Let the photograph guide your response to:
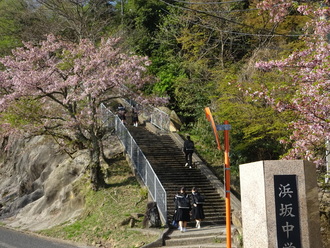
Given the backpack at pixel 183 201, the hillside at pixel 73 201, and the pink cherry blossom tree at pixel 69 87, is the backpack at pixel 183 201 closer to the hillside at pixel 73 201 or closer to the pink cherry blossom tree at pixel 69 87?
the hillside at pixel 73 201

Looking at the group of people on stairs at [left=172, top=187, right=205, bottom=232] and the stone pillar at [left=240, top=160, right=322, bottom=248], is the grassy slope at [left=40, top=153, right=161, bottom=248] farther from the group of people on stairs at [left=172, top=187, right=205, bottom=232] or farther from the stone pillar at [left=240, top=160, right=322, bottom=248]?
the stone pillar at [left=240, top=160, right=322, bottom=248]

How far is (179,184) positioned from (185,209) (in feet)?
13.1

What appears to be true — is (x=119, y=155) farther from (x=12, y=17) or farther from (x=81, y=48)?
(x=12, y=17)

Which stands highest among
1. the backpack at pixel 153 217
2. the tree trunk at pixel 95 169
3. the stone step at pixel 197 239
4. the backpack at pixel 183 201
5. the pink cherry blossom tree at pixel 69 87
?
the pink cherry blossom tree at pixel 69 87

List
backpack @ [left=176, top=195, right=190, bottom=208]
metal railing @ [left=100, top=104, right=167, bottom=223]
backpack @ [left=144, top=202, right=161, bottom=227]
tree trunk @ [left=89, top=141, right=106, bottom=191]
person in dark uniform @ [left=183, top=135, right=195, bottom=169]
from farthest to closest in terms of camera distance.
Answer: person in dark uniform @ [left=183, top=135, right=195, bottom=169] < tree trunk @ [left=89, top=141, right=106, bottom=191] < metal railing @ [left=100, top=104, right=167, bottom=223] < backpack @ [left=144, top=202, right=161, bottom=227] < backpack @ [left=176, top=195, right=190, bottom=208]

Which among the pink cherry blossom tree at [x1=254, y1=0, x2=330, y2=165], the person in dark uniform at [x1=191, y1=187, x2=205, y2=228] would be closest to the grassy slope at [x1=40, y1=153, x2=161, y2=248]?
the person in dark uniform at [x1=191, y1=187, x2=205, y2=228]

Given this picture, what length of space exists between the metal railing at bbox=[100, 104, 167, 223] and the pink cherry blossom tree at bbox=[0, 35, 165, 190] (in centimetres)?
144

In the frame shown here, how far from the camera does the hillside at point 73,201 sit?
15164mm

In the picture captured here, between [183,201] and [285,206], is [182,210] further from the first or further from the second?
[285,206]

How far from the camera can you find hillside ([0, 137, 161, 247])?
15.2 m

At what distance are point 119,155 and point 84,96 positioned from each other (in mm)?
5393

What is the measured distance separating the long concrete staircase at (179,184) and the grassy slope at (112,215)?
1.08 meters

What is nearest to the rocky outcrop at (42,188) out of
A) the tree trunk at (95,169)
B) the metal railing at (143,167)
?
the tree trunk at (95,169)

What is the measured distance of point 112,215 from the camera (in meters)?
16.4
